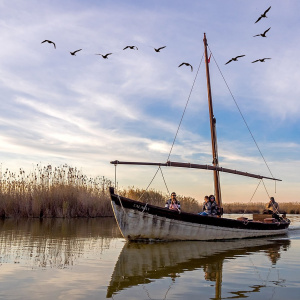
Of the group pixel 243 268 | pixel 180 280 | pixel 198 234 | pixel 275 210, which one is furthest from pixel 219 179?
pixel 180 280

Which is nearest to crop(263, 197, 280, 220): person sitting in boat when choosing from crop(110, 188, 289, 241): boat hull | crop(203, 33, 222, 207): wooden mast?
crop(203, 33, 222, 207): wooden mast

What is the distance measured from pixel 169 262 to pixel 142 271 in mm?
1414

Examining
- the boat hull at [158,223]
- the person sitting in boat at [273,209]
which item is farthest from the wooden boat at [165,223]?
the person sitting in boat at [273,209]

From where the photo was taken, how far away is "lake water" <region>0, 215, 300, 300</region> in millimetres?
6688

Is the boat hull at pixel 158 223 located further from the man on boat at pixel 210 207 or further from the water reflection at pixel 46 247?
the water reflection at pixel 46 247

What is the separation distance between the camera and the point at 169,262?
10039mm

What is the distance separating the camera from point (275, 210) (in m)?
20.7

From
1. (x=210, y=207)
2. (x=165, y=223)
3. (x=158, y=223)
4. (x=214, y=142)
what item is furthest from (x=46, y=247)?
(x=214, y=142)

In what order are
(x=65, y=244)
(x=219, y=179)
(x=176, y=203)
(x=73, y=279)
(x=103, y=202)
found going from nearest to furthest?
(x=73, y=279) → (x=65, y=244) → (x=176, y=203) → (x=219, y=179) → (x=103, y=202)

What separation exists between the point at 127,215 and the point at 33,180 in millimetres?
14208

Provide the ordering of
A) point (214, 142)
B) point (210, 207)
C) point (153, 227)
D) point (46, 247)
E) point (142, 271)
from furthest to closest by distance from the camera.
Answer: point (214, 142)
point (210, 207)
point (153, 227)
point (46, 247)
point (142, 271)

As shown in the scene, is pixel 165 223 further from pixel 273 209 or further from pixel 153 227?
pixel 273 209

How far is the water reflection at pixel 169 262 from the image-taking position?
24.6 ft

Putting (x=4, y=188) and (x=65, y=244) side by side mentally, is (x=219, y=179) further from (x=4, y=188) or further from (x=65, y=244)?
(x=4, y=188)
